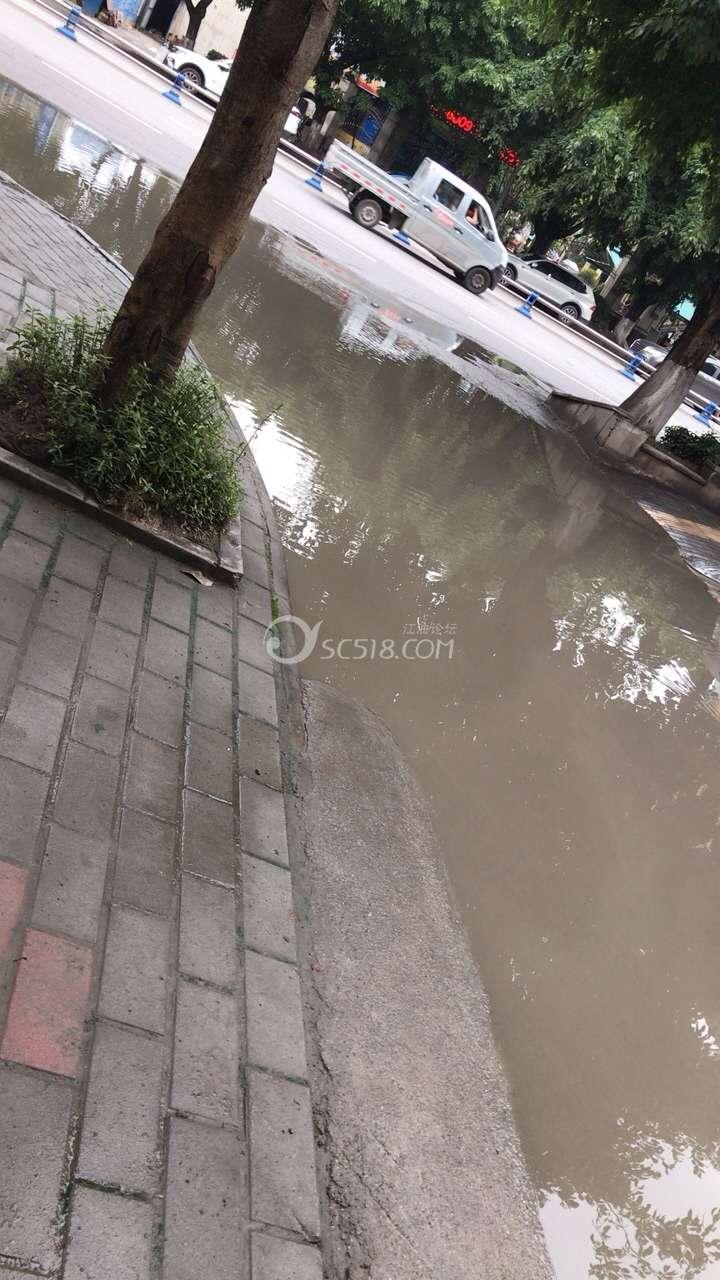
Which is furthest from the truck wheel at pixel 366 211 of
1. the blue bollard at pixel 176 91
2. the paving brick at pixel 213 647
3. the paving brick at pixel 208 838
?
the paving brick at pixel 208 838

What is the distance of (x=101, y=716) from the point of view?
3428 millimetres

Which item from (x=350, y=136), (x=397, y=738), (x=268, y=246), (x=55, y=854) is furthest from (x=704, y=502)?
(x=350, y=136)

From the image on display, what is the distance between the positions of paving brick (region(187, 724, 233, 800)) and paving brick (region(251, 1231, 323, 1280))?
1531 millimetres

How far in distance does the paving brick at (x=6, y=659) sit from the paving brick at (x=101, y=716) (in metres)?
0.27

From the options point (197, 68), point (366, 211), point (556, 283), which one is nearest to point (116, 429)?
point (366, 211)

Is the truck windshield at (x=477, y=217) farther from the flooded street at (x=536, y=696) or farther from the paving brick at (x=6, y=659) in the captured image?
→ the paving brick at (x=6, y=659)

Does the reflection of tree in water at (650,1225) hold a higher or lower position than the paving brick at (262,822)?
lower

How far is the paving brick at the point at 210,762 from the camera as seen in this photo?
3477 mm

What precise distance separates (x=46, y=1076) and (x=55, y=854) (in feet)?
2.35

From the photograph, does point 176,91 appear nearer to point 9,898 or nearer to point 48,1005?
point 9,898

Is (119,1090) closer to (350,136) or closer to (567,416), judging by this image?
(567,416)

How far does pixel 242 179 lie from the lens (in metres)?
4.45

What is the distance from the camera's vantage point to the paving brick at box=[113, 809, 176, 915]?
9.36ft

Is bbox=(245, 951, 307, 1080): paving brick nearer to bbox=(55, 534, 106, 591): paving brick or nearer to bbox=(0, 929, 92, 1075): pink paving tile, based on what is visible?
bbox=(0, 929, 92, 1075): pink paving tile
